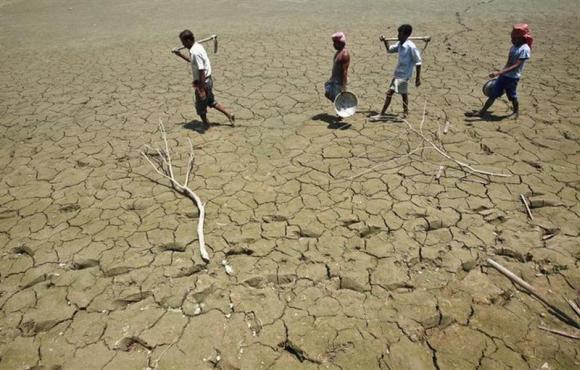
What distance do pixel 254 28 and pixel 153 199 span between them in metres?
7.67

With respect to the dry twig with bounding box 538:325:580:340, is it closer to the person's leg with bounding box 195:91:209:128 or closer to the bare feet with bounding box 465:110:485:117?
the bare feet with bounding box 465:110:485:117

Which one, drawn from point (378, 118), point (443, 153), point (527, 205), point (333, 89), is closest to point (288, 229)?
point (443, 153)

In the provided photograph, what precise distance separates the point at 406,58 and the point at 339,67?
903 millimetres

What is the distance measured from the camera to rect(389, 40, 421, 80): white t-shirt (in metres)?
4.98

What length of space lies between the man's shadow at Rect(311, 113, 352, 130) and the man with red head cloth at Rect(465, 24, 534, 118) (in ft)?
6.37

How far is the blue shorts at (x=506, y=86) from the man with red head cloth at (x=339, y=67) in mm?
2088

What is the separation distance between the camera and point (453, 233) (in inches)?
138

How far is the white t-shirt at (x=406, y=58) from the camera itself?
4984 mm

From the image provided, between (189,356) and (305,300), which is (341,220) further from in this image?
(189,356)

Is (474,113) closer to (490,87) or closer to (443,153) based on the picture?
(490,87)

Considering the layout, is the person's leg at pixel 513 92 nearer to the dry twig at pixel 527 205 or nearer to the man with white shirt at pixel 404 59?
the man with white shirt at pixel 404 59

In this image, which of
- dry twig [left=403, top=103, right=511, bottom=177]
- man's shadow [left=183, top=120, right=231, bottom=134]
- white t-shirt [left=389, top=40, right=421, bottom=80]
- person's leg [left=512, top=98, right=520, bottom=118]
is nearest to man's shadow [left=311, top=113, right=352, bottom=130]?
dry twig [left=403, top=103, right=511, bottom=177]

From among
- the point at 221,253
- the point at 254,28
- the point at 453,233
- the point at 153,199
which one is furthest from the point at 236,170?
the point at 254,28

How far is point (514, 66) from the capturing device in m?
4.84
